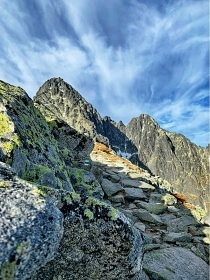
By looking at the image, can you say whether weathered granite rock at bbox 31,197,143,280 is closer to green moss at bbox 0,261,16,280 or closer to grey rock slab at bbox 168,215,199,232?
green moss at bbox 0,261,16,280

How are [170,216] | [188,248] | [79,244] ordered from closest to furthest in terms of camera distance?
[79,244] < [188,248] < [170,216]

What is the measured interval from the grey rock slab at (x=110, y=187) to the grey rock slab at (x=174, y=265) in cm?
660

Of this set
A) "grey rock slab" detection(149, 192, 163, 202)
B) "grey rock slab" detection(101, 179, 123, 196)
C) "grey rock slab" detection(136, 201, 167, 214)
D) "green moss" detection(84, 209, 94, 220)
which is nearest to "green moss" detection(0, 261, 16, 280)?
"green moss" detection(84, 209, 94, 220)

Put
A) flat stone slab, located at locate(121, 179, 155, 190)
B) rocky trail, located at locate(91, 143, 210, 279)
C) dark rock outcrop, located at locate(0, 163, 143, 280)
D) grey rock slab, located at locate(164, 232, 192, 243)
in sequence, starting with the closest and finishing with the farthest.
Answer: dark rock outcrop, located at locate(0, 163, 143, 280) < rocky trail, located at locate(91, 143, 210, 279) < grey rock slab, located at locate(164, 232, 192, 243) < flat stone slab, located at locate(121, 179, 155, 190)

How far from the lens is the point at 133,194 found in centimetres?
1802

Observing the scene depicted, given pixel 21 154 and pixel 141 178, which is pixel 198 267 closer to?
pixel 21 154

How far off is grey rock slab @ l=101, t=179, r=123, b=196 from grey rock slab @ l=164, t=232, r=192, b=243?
524 cm

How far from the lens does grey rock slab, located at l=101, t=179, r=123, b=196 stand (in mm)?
17641

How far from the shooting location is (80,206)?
6.36m

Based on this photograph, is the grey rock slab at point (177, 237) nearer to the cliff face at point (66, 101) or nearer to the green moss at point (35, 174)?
the green moss at point (35, 174)

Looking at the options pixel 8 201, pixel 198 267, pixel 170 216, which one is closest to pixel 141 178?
pixel 170 216

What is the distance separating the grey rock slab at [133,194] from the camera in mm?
17667

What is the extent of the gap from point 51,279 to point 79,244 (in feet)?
3.74

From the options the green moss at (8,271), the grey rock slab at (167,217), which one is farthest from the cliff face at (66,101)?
the green moss at (8,271)
